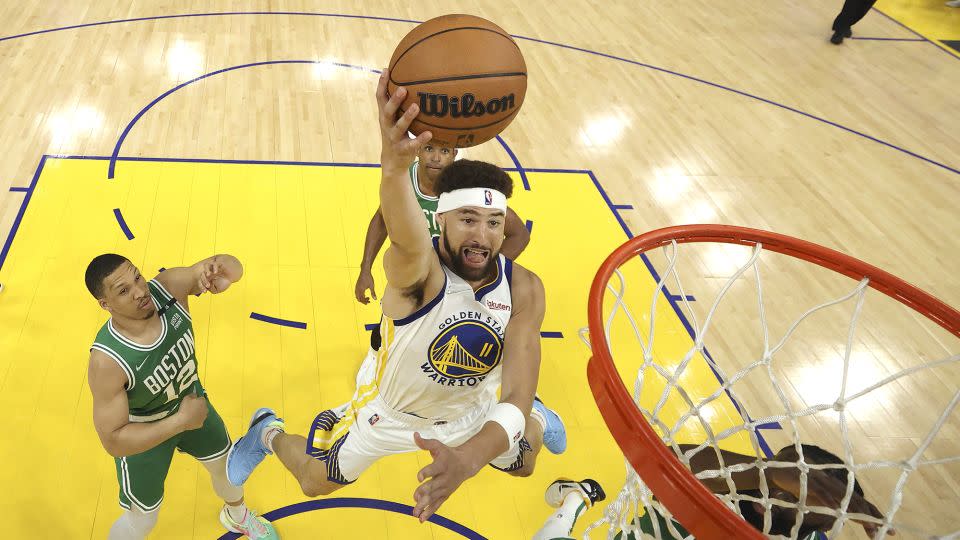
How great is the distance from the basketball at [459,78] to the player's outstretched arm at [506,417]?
0.74 m

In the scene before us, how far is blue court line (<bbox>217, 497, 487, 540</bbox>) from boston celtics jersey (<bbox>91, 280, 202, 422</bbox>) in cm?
94

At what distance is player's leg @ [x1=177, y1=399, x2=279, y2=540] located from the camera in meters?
3.26

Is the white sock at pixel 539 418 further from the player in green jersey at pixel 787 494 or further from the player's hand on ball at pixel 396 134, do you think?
the player's hand on ball at pixel 396 134

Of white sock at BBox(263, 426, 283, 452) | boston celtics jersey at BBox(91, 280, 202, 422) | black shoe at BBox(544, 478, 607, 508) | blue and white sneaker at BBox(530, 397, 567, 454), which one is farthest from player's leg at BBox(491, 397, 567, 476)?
boston celtics jersey at BBox(91, 280, 202, 422)

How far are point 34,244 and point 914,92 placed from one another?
9408 mm

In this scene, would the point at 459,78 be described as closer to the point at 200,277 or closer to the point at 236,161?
the point at 200,277

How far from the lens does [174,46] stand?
310 inches

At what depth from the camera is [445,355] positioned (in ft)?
9.73

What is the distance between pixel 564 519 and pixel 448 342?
1217 mm

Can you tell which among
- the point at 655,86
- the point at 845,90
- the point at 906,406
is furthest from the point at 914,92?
the point at 906,406

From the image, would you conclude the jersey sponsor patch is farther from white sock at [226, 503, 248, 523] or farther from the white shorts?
white sock at [226, 503, 248, 523]

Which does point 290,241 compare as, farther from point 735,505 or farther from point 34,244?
point 735,505

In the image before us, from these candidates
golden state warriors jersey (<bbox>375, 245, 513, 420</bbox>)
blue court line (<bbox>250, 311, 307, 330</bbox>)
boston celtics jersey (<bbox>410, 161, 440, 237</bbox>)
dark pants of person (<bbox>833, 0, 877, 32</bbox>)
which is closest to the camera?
golden state warriors jersey (<bbox>375, 245, 513, 420</bbox>)

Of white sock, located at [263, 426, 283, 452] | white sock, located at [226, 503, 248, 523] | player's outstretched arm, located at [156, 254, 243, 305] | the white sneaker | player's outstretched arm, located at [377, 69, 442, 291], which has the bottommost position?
the white sneaker
